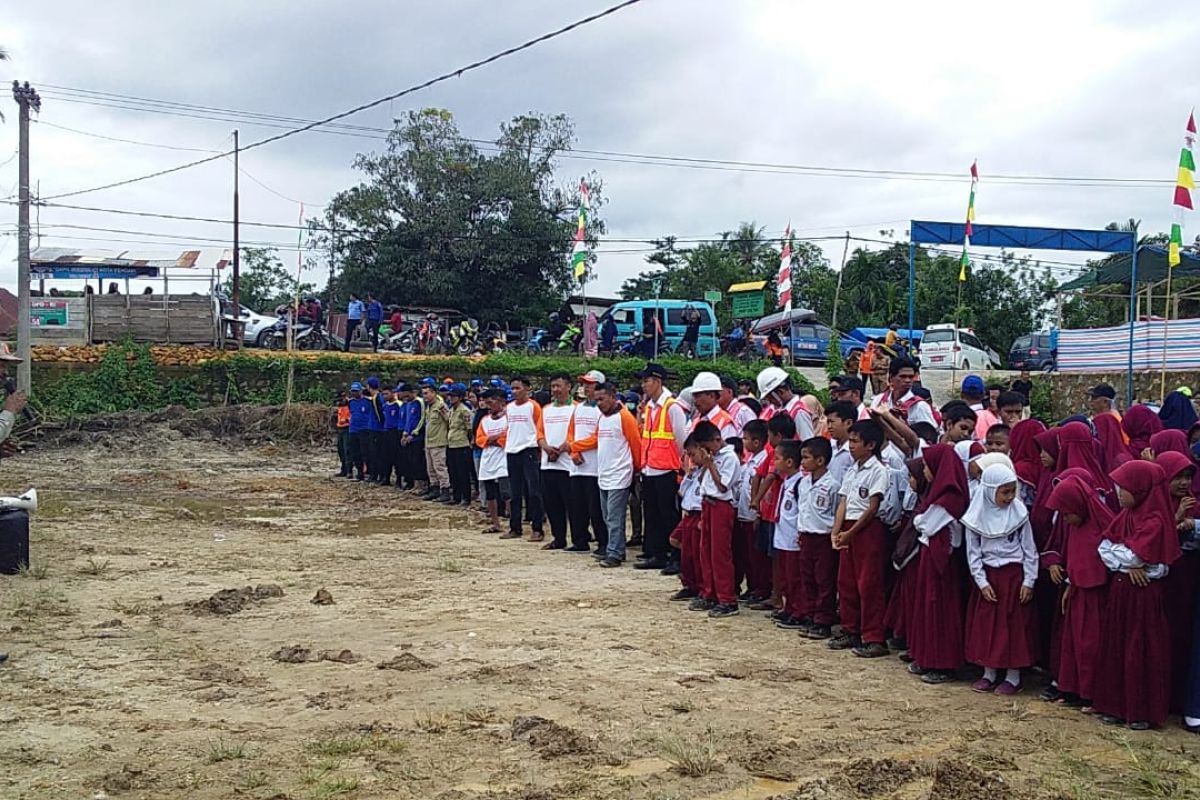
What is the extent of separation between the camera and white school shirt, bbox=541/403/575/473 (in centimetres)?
1070

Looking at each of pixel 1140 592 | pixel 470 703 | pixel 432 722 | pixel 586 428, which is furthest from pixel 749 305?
pixel 432 722

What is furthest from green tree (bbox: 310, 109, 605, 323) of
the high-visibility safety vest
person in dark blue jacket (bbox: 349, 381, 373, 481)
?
the high-visibility safety vest

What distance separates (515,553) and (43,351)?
60.5 feet

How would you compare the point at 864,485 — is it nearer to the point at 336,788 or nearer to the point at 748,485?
the point at 748,485

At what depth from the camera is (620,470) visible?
979 centimetres

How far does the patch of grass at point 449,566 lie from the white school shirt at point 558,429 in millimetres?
1451

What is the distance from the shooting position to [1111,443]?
6215mm

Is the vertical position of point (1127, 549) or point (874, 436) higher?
point (874, 436)

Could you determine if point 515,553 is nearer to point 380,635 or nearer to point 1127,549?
point 380,635

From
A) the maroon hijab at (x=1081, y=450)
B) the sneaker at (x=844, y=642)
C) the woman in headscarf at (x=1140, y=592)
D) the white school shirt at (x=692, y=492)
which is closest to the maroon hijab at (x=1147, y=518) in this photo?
the woman in headscarf at (x=1140, y=592)

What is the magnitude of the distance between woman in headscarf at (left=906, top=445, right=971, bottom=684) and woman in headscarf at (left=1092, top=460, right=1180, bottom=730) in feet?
3.11

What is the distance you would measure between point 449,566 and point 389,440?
7356 millimetres

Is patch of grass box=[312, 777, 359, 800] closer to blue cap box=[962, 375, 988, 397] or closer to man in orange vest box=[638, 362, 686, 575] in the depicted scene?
man in orange vest box=[638, 362, 686, 575]

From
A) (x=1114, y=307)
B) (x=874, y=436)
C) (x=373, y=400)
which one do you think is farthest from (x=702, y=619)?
(x=1114, y=307)
